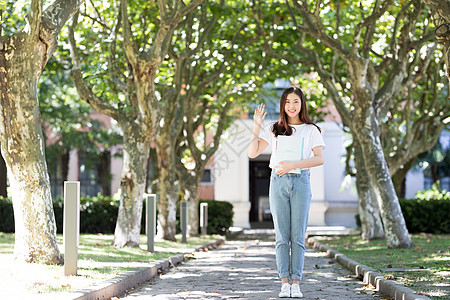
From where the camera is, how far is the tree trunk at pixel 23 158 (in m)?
8.95

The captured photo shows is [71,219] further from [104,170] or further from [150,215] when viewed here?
[104,170]

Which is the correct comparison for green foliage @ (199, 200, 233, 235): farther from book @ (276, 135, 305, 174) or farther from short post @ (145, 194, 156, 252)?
book @ (276, 135, 305, 174)

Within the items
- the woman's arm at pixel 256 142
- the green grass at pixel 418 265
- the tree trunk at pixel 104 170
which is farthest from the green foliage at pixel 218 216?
the woman's arm at pixel 256 142

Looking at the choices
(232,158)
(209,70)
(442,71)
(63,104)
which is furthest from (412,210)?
(63,104)

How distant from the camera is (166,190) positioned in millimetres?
17734

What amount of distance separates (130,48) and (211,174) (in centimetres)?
2456

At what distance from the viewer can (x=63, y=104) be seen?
28531 millimetres

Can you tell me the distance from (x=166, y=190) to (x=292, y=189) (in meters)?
11.2

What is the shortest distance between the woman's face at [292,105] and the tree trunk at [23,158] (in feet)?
12.6

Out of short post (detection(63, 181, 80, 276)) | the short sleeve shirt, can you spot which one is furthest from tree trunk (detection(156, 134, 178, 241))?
the short sleeve shirt

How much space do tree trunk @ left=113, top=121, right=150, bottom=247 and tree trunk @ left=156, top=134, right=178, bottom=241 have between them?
3.70m

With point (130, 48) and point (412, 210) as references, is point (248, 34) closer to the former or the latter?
point (130, 48)

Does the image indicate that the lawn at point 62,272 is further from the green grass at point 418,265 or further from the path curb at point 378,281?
the green grass at point 418,265

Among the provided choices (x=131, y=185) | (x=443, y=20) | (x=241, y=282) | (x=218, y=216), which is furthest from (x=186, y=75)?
(x=443, y=20)
